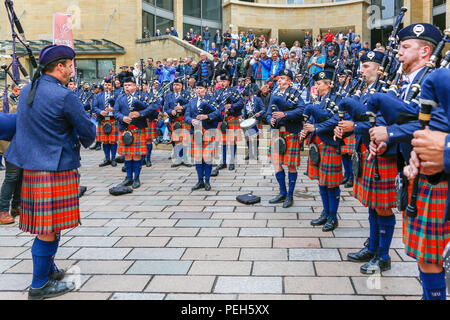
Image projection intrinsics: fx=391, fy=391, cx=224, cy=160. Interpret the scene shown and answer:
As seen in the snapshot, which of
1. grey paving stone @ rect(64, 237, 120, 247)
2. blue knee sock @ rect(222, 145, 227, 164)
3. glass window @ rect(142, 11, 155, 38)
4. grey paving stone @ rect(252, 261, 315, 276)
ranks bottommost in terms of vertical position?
grey paving stone @ rect(252, 261, 315, 276)

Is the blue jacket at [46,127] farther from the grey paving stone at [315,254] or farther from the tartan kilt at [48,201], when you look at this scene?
the grey paving stone at [315,254]

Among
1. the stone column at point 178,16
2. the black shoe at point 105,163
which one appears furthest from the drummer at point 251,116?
the stone column at point 178,16

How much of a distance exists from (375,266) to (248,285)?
42.5 inches

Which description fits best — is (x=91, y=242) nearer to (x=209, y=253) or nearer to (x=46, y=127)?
(x=209, y=253)

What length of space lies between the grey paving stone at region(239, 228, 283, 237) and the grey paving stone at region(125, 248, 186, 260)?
2.66 feet

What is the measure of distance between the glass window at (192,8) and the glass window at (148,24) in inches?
145

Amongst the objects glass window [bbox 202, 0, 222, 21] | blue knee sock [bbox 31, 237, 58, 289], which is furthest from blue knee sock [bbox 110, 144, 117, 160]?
glass window [bbox 202, 0, 222, 21]

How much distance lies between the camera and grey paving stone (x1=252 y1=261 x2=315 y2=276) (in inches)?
127

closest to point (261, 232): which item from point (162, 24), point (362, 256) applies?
point (362, 256)

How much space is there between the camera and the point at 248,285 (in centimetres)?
301

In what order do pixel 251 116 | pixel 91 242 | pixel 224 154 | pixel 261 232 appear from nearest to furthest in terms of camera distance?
pixel 91 242, pixel 261 232, pixel 224 154, pixel 251 116

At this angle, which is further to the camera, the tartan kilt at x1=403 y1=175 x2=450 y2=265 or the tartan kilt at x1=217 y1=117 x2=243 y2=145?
the tartan kilt at x1=217 y1=117 x2=243 y2=145

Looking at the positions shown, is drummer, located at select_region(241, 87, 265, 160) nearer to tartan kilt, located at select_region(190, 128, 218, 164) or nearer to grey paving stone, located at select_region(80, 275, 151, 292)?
tartan kilt, located at select_region(190, 128, 218, 164)
